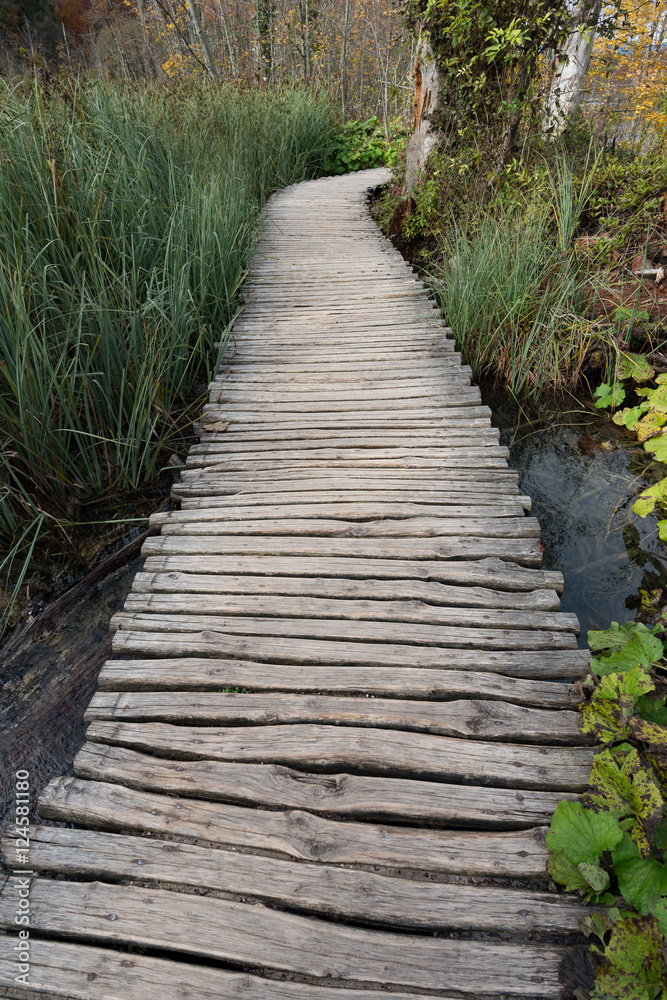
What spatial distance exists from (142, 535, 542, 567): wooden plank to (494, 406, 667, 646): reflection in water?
460 mm

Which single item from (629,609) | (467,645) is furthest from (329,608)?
(629,609)

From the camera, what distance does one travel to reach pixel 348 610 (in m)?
1.88

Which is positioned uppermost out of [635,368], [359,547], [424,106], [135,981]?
[424,106]

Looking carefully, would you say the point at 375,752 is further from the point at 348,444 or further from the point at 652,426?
the point at 652,426

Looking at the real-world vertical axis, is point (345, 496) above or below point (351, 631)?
above

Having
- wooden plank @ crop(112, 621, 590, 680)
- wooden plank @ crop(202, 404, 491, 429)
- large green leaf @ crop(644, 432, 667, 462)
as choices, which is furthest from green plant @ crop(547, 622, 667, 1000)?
wooden plank @ crop(202, 404, 491, 429)

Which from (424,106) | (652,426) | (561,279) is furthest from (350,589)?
(424,106)

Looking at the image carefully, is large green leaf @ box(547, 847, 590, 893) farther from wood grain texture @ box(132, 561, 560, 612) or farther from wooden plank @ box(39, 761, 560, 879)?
wood grain texture @ box(132, 561, 560, 612)

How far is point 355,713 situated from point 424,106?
218 inches

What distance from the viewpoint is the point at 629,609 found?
7.50 ft

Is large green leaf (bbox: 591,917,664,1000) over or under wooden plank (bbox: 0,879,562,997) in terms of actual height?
over

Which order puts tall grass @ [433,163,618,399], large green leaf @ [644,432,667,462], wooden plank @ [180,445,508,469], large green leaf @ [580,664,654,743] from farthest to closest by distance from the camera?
tall grass @ [433,163,618,399] → wooden plank @ [180,445,508,469] → large green leaf @ [644,432,667,462] → large green leaf @ [580,664,654,743]

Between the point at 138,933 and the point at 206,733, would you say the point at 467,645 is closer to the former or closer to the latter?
the point at 206,733

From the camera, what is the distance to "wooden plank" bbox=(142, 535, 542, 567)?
208cm
